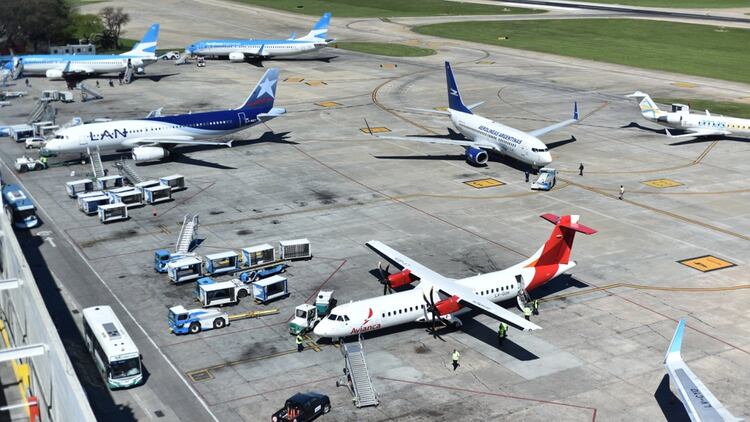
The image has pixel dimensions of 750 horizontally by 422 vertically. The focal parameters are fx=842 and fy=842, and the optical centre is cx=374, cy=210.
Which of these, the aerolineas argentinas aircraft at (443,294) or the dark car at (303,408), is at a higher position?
the aerolineas argentinas aircraft at (443,294)

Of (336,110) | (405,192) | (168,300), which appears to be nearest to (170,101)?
(336,110)

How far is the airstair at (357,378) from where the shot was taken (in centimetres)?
4906

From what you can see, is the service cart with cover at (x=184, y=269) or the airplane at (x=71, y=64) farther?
the airplane at (x=71, y=64)

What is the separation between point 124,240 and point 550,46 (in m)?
136

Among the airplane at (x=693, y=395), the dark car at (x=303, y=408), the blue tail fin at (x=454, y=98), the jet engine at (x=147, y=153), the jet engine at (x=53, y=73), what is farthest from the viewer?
the jet engine at (x=53, y=73)

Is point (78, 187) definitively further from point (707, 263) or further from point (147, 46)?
point (147, 46)

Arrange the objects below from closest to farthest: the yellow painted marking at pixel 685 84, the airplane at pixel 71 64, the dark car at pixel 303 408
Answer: the dark car at pixel 303 408 < the yellow painted marking at pixel 685 84 < the airplane at pixel 71 64

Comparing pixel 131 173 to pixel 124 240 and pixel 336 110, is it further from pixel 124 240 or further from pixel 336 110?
pixel 336 110

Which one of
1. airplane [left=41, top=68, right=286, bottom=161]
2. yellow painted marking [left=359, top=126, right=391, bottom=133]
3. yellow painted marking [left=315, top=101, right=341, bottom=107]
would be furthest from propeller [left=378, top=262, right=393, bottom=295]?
yellow painted marking [left=315, top=101, right=341, bottom=107]

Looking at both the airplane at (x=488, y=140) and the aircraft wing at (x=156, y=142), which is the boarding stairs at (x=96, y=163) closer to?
the aircraft wing at (x=156, y=142)

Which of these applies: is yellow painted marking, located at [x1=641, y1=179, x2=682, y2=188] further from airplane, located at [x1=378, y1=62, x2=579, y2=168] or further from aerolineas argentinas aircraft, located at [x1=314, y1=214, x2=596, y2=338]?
aerolineas argentinas aircraft, located at [x1=314, y1=214, x2=596, y2=338]

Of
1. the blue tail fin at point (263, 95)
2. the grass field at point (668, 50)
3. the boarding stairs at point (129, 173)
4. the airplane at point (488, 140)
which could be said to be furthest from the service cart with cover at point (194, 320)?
the grass field at point (668, 50)

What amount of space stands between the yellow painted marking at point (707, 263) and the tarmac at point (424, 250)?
0.26 meters

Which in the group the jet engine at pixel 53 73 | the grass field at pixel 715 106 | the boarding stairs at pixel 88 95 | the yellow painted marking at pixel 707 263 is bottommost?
the yellow painted marking at pixel 707 263
